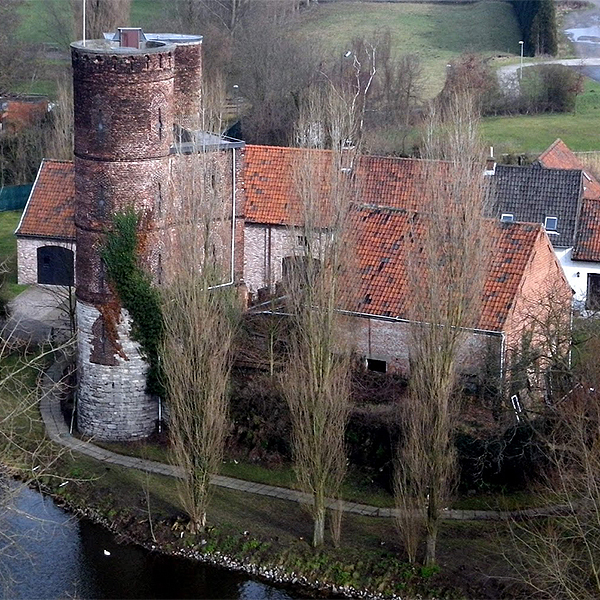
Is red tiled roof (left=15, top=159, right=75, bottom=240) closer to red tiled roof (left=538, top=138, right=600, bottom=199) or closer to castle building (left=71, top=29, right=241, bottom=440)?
castle building (left=71, top=29, right=241, bottom=440)

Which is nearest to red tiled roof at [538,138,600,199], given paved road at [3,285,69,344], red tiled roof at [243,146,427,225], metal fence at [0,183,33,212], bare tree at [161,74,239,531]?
red tiled roof at [243,146,427,225]

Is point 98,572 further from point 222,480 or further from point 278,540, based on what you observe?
point 222,480

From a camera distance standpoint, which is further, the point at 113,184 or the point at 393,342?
the point at 393,342

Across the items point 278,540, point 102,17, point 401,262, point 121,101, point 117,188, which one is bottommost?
point 278,540

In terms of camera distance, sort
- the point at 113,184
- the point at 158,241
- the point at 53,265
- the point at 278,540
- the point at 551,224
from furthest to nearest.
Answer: the point at 53,265 < the point at 551,224 < the point at 158,241 < the point at 113,184 < the point at 278,540

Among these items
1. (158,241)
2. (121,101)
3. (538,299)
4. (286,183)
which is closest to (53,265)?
(286,183)

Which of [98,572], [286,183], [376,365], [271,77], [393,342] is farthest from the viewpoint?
[271,77]

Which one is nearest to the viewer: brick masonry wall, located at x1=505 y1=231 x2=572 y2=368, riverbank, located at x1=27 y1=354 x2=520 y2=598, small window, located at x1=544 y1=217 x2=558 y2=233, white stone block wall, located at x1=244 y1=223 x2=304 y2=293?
riverbank, located at x1=27 y1=354 x2=520 y2=598
